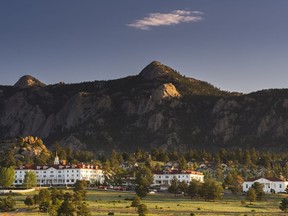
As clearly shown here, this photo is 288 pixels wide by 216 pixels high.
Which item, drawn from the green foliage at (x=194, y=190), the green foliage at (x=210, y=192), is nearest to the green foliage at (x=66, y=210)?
the green foliage at (x=210, y=192)

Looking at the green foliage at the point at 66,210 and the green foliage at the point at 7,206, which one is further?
the green foliage at the point at 7,206

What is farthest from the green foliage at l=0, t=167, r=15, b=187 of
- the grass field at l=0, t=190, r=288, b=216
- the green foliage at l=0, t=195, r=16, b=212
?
the green foliage at l=0, t=195, r=16, b=212

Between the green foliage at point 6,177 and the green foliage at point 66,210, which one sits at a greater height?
the green foliage at point 6,177

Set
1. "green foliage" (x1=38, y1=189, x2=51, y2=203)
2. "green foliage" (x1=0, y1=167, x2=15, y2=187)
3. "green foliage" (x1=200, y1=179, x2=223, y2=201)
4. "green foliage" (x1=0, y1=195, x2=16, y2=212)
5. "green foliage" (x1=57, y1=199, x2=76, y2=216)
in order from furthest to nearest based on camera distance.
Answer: "green foliage" (x1=0, y1=167, x2=15, y2=187)
"green foliage" (x1=200, y1=179, x2=223, y2=201)
"green foliage" (x1=38, y1=189, x2=51, y2=203)
"green foliage" (x1=0, y1=195, x2=16, y2=212)
"green foliage" (x1=57, y1=199, x2=76, y2=216)

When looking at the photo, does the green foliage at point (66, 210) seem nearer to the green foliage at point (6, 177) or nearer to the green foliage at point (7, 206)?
the green foliage at point (7, 206)

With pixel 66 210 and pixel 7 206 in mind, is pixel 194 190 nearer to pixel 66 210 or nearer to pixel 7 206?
pixel 7 206

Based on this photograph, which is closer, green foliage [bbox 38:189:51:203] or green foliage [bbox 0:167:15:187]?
green foliage [bbox 38:189:51:203]

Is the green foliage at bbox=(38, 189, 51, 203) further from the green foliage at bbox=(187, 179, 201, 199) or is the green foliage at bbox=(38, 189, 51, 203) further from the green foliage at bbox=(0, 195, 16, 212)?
the green foliage at bbox=(187, 179, 201, 199)

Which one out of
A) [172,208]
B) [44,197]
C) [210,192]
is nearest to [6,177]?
[44,197]

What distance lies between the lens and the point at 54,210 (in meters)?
110

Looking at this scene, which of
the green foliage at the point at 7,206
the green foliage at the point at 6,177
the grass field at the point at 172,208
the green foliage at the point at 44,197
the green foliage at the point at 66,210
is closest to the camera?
the green foliage at the point at 66,210

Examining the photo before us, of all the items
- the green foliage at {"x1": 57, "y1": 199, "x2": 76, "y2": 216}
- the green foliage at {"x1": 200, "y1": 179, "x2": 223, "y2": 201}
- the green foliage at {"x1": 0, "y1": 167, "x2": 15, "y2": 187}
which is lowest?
the green foliage at {"x1": 57, "y1": 199, "x2": 76, "y2": 216}

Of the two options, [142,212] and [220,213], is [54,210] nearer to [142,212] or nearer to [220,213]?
[142,212]

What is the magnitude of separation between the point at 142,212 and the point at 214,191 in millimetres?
53994
